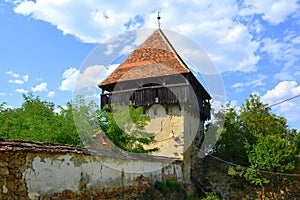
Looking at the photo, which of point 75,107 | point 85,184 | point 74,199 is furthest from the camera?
point 75,107

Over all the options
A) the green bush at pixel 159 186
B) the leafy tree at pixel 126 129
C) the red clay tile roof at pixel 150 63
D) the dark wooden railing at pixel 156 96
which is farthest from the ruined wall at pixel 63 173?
the red clay tile roof at pixel 150 63

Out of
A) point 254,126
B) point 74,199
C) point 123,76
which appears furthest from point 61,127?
point 254,126

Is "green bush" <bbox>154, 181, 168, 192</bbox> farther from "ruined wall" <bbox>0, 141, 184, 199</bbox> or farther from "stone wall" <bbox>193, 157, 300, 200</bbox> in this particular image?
"stone wall" <bbox>193, 157, 300, 200</bbox>

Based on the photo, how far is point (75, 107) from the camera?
1630 cm

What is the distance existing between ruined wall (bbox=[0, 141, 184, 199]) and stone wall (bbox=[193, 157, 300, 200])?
992cm

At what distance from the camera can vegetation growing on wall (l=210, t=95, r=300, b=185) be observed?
1727 centimetres

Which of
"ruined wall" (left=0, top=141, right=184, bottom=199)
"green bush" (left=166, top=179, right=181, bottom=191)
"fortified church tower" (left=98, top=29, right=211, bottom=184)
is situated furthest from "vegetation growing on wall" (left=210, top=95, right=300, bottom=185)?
"ruined wall" (left=0, top=141, right=184, bottom=199)

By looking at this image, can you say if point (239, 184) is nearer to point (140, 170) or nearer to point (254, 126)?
point (254, 126)

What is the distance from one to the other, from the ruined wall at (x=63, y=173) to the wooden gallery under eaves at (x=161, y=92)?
7858mm

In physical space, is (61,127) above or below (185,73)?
below

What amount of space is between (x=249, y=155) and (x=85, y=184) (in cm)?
1326

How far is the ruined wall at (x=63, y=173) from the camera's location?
219 inches

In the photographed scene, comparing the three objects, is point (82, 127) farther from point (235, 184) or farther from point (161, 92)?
point (235, 184)

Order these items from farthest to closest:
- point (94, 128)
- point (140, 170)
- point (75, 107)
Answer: point (75, 107)
point (94, 128)
point (140, 170)
